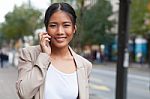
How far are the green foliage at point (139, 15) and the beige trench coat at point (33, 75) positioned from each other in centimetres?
3670

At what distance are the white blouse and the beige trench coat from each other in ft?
0.15

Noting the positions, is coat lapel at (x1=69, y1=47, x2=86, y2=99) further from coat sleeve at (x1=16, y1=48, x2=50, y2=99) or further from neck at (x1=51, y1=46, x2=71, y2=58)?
coat sleeve at (x1=16, y1=48, x2=50, y2=99)

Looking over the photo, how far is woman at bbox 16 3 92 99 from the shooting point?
273 centimetres

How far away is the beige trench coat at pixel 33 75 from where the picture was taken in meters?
2.71

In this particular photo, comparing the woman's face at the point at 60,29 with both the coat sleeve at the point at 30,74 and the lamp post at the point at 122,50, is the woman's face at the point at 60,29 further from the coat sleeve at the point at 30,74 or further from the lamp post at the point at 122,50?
the lamp post at the point at 122,50

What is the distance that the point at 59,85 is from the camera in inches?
110

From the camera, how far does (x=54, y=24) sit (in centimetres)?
286

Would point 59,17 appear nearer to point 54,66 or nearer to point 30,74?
point 54,66

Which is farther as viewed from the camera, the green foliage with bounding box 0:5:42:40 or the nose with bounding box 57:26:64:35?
the green foliage with bounding box 0:5:42:40

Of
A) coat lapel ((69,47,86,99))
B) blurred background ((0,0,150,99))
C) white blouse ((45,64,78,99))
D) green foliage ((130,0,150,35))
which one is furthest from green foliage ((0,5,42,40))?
white blouse ((45,64,78,99))

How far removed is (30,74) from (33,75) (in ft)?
0.07

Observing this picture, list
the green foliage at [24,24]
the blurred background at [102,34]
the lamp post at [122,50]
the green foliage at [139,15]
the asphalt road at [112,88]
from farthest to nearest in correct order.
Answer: the green foliage at [139,15] → the green foliage at [24,24] → the blurred background at [102,34] → the asphalt road at [112,88] → the lamp post at [122,50]

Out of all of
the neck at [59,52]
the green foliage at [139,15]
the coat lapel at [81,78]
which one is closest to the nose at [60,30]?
the neck at [59,52]

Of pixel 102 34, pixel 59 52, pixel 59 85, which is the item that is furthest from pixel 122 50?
pixel 102 34
